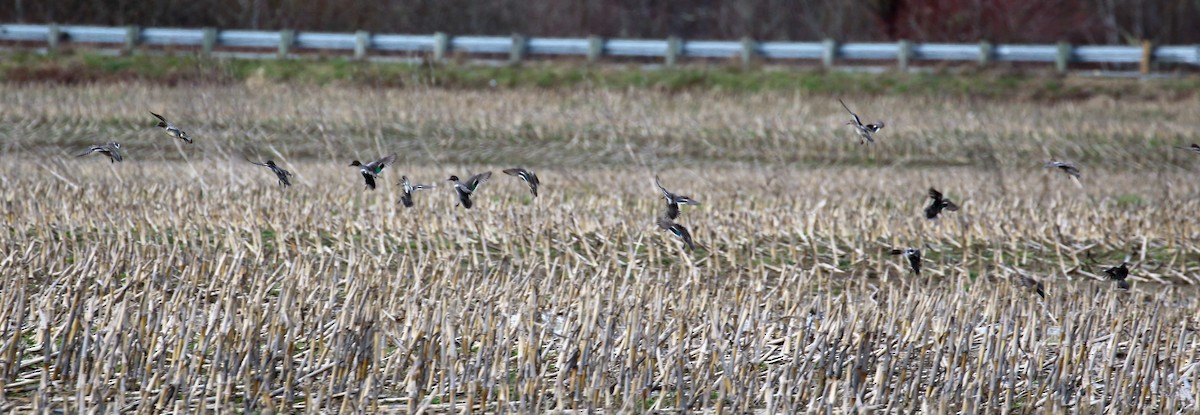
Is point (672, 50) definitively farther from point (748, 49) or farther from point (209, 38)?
point (209, 38)

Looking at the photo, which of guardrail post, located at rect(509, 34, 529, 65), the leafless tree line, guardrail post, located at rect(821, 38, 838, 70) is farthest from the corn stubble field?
the leafless tree line

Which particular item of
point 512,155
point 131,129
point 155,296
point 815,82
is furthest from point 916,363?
point 815,82

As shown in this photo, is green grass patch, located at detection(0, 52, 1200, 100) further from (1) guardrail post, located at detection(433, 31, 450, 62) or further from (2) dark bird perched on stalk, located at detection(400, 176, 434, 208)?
(2) dark bird perched on stalk, located at detection(400, 176, 434, 208)

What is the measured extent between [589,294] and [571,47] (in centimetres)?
2254

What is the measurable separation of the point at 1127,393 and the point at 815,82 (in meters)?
20.3

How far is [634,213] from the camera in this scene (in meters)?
9.38

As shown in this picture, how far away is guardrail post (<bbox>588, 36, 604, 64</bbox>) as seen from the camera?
Result: 90.2 feet

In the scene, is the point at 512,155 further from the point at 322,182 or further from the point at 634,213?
the point at 634,213

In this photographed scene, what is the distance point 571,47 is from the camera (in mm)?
27859

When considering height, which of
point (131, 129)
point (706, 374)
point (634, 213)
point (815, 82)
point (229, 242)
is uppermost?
point (815, 82)

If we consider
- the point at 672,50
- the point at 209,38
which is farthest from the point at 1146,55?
the point at 209,38

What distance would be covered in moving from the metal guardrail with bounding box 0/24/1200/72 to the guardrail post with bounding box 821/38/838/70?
2cm

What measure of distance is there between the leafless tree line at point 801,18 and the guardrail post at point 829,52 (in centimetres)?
795

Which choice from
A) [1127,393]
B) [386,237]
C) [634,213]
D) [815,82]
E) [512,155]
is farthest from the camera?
[815,82]
